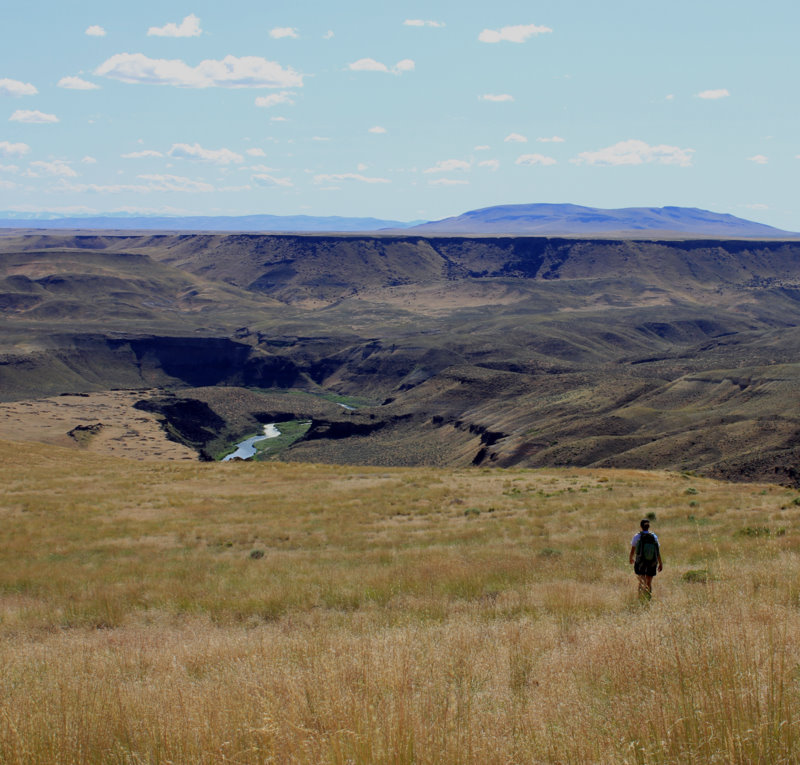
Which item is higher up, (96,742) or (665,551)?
(96,742)

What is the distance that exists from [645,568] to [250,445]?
7154cm

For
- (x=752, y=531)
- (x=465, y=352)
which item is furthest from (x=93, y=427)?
(x=752, y=531)

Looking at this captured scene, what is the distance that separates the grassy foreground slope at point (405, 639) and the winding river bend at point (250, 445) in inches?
2006

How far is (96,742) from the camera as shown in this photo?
4.71 m

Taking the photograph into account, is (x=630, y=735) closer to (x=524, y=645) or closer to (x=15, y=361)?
(x=524, y=645)

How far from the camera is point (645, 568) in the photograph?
976cm

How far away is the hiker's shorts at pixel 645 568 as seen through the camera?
969 cm

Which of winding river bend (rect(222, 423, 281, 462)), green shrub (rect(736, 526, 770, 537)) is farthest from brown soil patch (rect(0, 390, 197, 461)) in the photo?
green shrub (rect(736, 526, 770, 537))

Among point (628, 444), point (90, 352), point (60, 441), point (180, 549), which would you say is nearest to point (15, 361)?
point (90, 352)

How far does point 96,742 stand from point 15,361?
10587cm

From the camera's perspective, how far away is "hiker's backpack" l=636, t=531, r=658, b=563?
32.0ft

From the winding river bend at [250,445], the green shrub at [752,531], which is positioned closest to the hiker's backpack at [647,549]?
the green shrub at [752,531]

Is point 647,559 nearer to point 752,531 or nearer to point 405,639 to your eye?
point 405,639

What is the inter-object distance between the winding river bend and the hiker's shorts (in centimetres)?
6261
